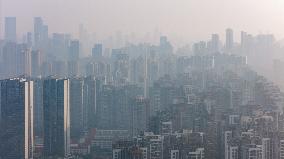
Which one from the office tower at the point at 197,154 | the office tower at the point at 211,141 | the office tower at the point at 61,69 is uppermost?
the office tower at the point at 61,69

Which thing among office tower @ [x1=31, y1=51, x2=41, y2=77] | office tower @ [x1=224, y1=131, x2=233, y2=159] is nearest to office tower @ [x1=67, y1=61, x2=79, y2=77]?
office tower @ [x1=31, y1=51, x2=41, y2=77]

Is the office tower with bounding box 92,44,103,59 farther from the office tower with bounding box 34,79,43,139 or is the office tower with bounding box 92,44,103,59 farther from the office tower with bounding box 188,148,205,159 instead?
the office tower with bounding box 188,148,205,159

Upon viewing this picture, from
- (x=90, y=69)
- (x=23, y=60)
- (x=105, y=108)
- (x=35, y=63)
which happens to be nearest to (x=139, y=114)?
(x=105, y=108)

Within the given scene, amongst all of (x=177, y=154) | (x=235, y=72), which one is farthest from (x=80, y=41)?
(x=177, y=154)

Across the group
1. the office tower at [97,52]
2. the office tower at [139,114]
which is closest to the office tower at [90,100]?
the office tower at [97,52]

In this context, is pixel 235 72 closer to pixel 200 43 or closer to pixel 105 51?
pixel 200 43

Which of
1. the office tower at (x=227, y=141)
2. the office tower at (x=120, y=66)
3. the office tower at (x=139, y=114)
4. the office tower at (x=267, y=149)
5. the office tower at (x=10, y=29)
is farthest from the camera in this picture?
the office tower at (x=120, y=66)

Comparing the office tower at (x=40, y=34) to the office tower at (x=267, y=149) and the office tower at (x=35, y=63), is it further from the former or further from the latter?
the office tower at (x=267, y=149)

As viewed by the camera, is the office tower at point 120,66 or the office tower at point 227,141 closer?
the office tower at point 227,141
